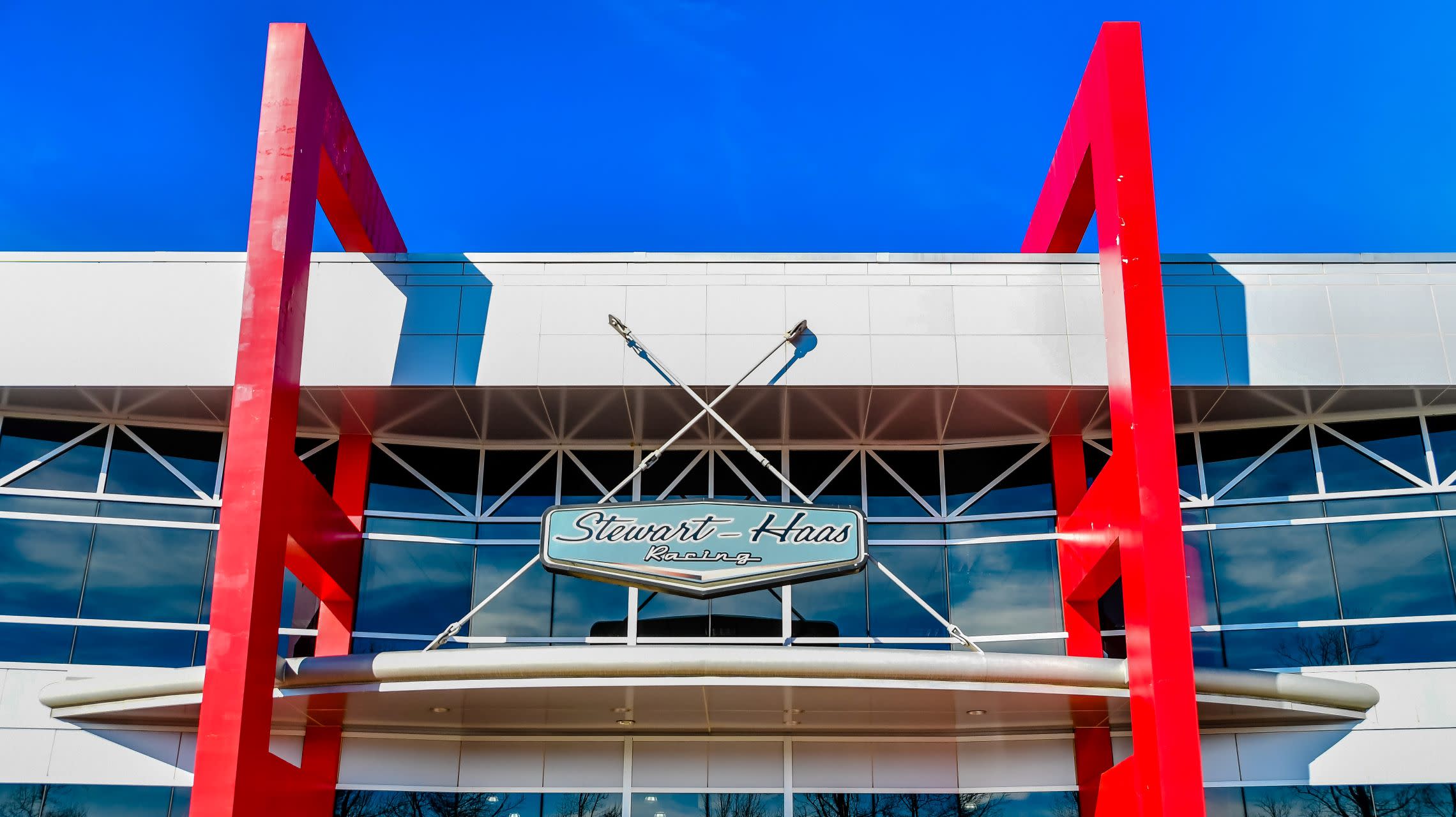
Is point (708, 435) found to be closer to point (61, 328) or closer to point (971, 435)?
point (971, 435)

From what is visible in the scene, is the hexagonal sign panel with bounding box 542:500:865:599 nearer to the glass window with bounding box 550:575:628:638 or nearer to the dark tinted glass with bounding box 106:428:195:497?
the glass window with bounding box 550:575:628:638

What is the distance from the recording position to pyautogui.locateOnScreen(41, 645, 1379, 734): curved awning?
12844mm

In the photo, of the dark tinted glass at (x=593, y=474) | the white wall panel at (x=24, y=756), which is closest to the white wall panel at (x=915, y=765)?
the dark tinted glass at (x=593, y=474)

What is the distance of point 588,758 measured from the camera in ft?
50.7

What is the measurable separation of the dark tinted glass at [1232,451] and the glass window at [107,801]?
518 inches

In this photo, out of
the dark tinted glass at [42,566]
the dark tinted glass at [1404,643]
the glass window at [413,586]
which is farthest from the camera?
the glass window at [413,586]

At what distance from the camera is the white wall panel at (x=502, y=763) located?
50.5ft

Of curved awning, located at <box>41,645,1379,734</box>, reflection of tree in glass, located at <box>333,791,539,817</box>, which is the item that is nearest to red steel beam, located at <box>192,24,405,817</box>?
reflection of tree in glass, located at <box>333,791,539,817</box>

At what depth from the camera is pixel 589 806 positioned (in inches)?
602

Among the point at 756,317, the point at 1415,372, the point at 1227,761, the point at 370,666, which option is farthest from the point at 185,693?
the point at 1415,372

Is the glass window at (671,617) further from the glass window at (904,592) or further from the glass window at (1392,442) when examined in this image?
the glass window at (1392,442)

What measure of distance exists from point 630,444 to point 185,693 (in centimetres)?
608

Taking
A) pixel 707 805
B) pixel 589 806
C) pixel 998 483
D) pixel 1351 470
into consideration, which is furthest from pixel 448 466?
pixel 1351 470

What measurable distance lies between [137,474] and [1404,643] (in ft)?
50.6
